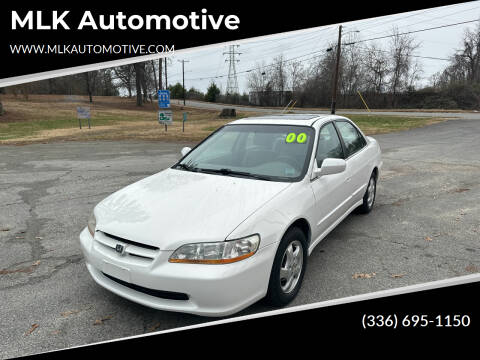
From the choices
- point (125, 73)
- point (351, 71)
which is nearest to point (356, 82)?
point (351, 71)

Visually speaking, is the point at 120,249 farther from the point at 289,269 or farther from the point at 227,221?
the point at 289,269

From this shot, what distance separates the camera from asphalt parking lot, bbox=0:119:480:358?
280cm

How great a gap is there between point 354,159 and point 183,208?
2664mm

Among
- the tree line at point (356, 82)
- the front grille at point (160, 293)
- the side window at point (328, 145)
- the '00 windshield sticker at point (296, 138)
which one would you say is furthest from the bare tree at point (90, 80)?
the front grille at point (160, 293)

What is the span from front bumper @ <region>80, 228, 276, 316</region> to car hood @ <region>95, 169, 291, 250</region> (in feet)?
0.59

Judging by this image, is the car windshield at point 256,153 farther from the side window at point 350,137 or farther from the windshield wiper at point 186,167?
the side window at point 350,137

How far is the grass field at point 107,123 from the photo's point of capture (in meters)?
18.9

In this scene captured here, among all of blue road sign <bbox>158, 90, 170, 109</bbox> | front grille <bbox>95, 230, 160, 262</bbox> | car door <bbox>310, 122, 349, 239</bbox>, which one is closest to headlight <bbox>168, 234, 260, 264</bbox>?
front grille <bbox>95, 230, 160, 262</bbox>

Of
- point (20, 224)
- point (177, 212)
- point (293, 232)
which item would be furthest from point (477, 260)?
point (20, 224)

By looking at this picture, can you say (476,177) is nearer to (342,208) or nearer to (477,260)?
(477,260)

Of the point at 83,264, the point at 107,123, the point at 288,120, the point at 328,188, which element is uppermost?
the point at 288,120

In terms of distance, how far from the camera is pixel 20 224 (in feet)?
16.8

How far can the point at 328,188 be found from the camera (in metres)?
3.69

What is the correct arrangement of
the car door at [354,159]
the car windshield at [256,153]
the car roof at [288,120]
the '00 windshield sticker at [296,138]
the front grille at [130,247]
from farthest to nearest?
the car door at [354,159]
the car roof at [288,120]
the '00 windshield sticker at [296,138]
the car windshield at [256,153]
the front grille at [130,247]
